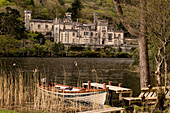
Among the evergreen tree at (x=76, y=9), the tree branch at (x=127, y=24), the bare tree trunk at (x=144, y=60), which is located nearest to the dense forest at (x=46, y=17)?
the evergreen tree at (x=76, y=9)

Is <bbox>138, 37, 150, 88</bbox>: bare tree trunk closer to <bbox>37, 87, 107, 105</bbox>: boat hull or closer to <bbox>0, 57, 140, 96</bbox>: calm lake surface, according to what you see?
<bbox>37, 87, 107, 105</bbox>: boat hull

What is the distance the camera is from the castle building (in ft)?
326

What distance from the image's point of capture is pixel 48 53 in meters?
79.6

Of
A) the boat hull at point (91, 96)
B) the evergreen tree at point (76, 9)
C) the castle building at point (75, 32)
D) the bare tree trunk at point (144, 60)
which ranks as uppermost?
the evergreen tree at point (76, 9)

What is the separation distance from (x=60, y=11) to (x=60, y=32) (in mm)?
55111

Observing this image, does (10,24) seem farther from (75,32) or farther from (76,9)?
(76,9)

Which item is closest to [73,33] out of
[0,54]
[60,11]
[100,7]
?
[0,54]

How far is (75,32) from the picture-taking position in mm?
100438

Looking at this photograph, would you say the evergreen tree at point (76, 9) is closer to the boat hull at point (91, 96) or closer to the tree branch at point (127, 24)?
the boat hull at point (91, 96)

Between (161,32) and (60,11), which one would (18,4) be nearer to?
(60,11)

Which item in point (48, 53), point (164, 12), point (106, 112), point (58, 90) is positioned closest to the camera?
point (106, 112)

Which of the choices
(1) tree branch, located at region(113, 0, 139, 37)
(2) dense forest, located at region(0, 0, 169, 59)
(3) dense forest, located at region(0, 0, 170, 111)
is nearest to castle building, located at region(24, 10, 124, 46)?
(3) dense forest, located at region(0, 0, 170, 111)

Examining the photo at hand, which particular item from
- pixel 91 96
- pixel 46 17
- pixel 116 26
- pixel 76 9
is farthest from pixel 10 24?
pixel 91 96

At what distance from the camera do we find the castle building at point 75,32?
326 feet
